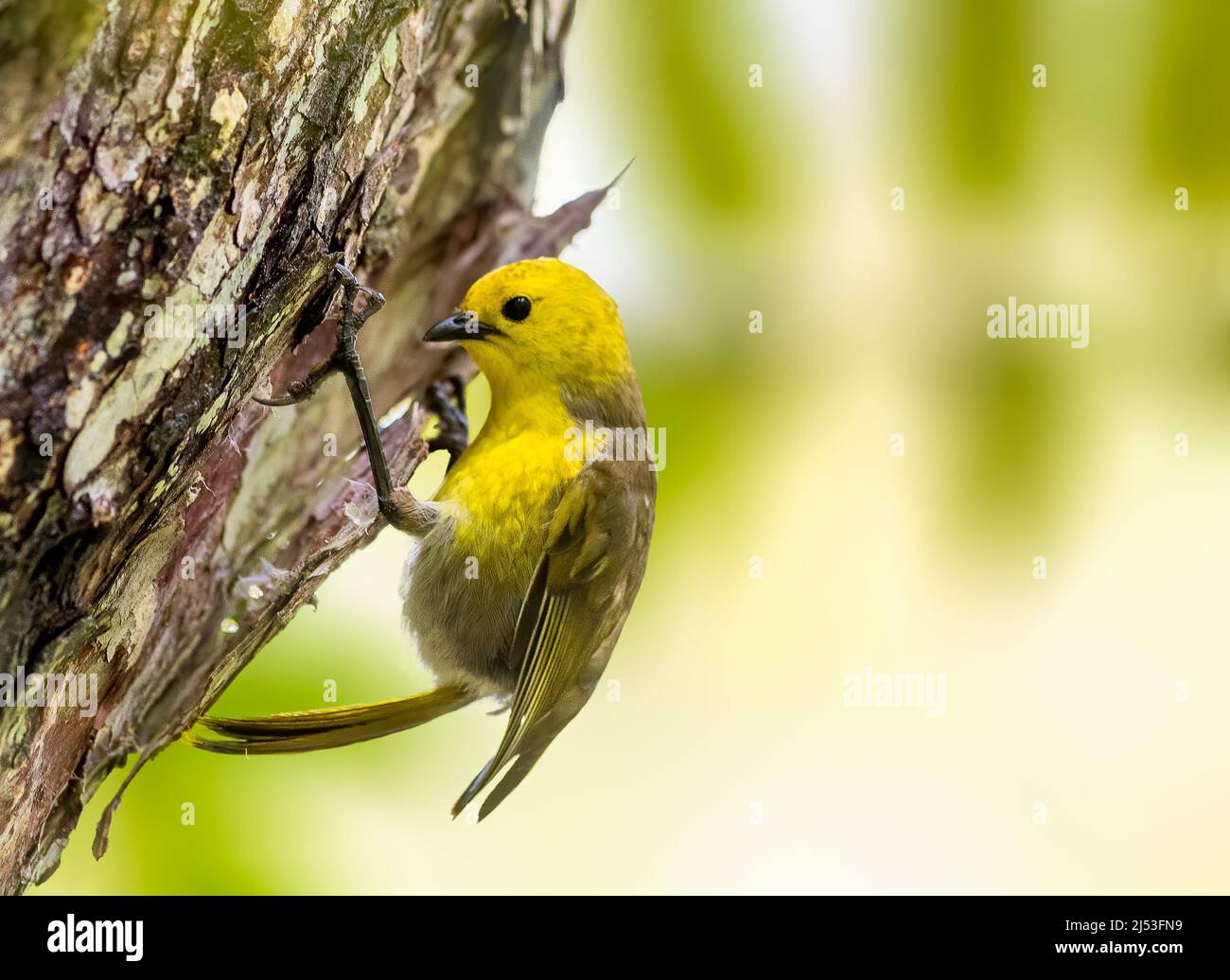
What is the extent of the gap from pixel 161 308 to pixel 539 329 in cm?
144

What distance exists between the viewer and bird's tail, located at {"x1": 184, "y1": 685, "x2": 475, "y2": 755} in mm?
2672

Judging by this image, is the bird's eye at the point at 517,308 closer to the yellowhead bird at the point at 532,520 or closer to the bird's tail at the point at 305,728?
the yellowhead bird at the point at 532,520

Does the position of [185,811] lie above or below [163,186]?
below

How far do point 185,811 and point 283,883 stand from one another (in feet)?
0.90

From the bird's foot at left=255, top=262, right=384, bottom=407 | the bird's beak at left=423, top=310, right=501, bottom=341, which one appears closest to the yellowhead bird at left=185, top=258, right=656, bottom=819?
the bird's beak at left=423, top=310, right=501, bottom=341

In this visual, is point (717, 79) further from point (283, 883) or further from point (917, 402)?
point (283, 883)

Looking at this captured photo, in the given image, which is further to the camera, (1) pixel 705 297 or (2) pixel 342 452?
(2) pixel 342 452

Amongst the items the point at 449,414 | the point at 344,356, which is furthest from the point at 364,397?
the point at 449,414

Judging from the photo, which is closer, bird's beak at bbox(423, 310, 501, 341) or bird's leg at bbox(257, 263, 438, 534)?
bird's leg at bbox(257, 263, 438, 534)

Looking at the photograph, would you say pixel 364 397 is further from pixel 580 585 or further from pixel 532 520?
pixel 580 585

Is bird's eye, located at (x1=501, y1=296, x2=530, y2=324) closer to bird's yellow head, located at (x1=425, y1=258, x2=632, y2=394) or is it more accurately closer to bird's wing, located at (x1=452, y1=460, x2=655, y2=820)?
bird's yellow head, located at (x1=425, y1=258, x2=632, y2=394)

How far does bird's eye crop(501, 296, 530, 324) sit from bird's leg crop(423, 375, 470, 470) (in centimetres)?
42

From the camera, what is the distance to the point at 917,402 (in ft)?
8.93

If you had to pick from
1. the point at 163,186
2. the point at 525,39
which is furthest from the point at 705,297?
the point at 163,186
